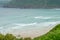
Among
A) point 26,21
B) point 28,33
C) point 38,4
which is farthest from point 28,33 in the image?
point 38,4

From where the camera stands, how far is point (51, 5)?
74188 millimetres

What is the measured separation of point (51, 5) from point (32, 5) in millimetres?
6522

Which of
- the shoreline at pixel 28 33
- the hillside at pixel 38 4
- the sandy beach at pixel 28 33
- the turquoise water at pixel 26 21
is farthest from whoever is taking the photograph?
the hillside at pixel 38 4

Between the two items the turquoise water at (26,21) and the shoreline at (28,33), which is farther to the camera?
the turquoise water at (26,21)

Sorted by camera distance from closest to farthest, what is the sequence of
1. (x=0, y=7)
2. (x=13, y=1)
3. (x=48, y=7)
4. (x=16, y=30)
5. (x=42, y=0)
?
(x=16, y=30) < (x=48, y=7) < (x=0, y=7) < (x=42, y=0) < (x=13, y=1)

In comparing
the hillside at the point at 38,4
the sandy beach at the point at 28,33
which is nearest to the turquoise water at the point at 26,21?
the sandy beach at the point at 28,33

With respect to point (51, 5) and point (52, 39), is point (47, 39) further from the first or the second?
point (51, 5)

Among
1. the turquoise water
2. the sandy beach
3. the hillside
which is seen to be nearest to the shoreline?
the sandy beach

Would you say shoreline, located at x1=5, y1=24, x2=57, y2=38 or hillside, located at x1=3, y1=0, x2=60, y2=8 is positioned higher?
shoreline, located at x1=5, y1=24, x2=57, y2=38

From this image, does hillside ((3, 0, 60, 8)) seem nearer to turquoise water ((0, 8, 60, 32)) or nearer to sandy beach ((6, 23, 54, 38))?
turquoise water ((0, 8, 60, 32))

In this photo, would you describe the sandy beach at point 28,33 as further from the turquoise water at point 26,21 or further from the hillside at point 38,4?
the hillside at point 38,4

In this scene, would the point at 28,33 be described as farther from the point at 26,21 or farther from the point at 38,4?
the point at 38,4

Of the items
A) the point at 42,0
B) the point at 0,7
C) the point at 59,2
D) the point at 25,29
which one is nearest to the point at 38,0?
the point at 42,0

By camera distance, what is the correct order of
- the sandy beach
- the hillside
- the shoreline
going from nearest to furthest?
1. the shoreline
2. the sandy beach
3. the hillside
